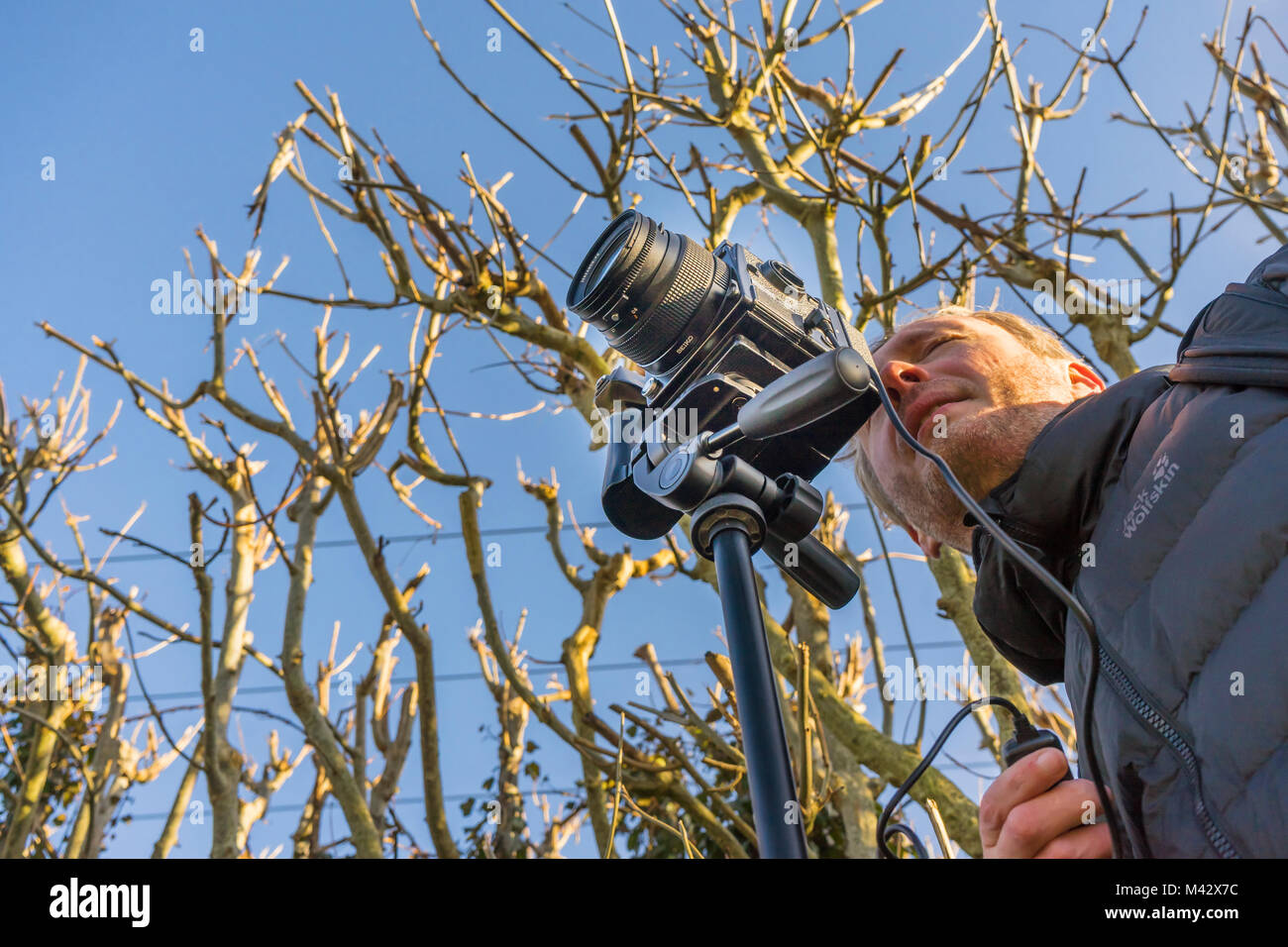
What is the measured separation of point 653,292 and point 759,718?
70 centimetres

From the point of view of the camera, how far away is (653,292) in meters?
1.28

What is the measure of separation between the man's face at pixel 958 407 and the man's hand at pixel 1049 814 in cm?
61

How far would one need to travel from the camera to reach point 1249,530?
89cm

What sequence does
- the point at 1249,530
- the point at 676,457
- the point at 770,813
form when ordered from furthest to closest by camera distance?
1. the point at 676,457
2. the point at 1249,530
3. the point at 770,813

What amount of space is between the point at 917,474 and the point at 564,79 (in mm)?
2035

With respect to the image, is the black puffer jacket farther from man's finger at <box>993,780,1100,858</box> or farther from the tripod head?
the tripod head

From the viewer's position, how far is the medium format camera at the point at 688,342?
121 cm

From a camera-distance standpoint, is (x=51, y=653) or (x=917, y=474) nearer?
(x=917, y=474)

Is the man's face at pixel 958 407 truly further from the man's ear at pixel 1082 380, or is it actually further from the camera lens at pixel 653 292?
the camera lens at pixel 653 292
